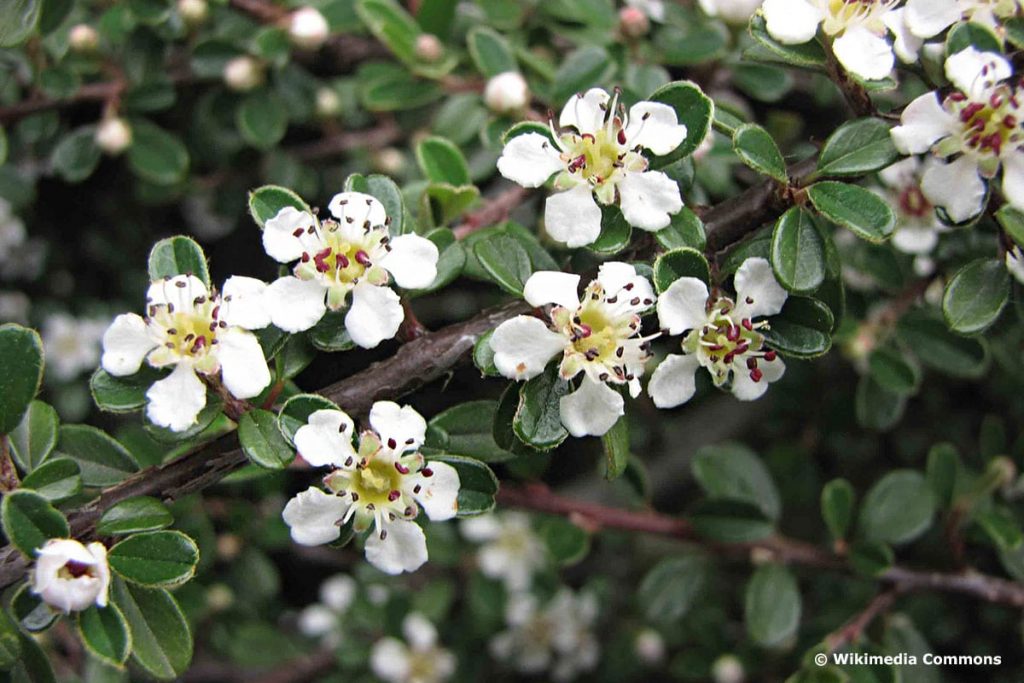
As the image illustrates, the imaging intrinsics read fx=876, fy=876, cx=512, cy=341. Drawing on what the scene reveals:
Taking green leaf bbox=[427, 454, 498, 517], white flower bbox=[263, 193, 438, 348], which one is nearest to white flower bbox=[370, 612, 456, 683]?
green leaf bbox=[427, 454, 498, 517]

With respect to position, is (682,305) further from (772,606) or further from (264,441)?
(772,606)

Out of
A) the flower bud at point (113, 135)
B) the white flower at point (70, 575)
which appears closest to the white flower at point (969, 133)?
the white flower at point (70, 575)

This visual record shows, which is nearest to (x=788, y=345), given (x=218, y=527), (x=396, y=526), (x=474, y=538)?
(x=396, y=526)

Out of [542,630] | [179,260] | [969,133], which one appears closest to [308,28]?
[179,260]

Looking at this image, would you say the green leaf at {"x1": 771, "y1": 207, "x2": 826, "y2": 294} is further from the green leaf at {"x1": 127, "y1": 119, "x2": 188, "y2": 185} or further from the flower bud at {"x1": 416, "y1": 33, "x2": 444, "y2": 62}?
the green leaf at {"x1": 127, "y1": 119, "x2": 188, "y2": 185}

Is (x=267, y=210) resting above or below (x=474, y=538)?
above

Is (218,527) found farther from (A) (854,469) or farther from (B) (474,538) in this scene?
(A) (854,469)
